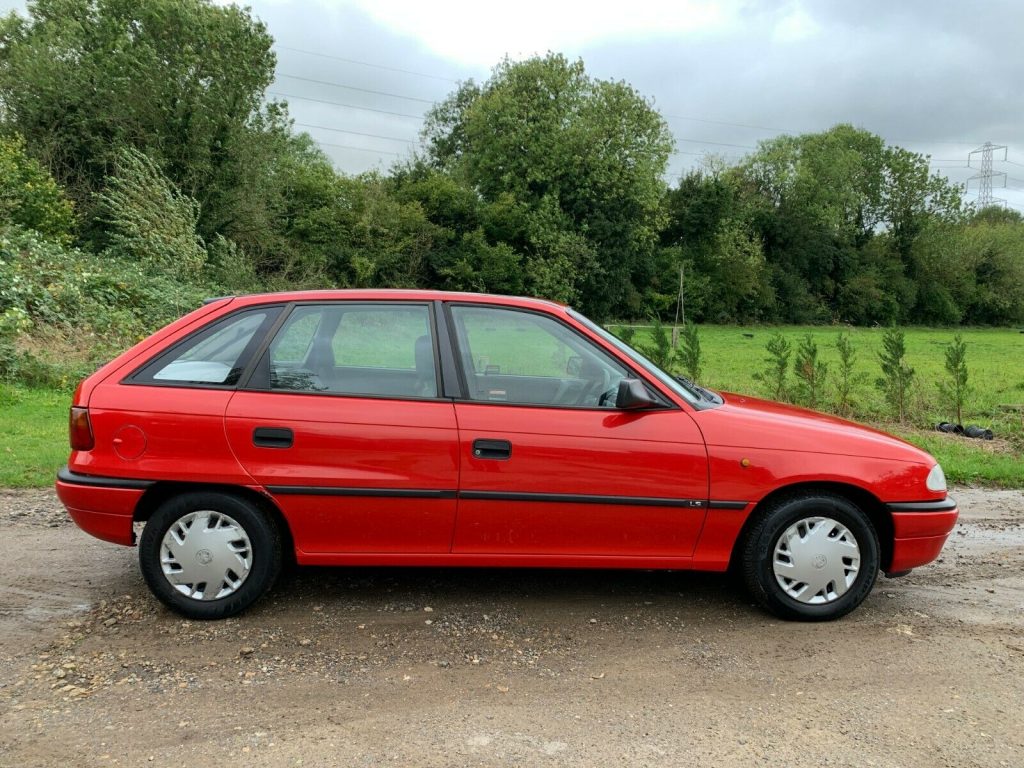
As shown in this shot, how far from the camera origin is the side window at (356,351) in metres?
4.05

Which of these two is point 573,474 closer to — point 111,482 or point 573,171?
point 111,482

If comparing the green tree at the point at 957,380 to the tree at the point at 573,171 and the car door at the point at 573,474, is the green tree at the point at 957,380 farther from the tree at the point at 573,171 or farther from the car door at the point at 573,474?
the tree at the point at 573,171

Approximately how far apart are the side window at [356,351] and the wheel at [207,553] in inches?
28.6

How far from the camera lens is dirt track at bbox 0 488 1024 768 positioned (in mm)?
2920

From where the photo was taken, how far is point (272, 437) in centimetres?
391

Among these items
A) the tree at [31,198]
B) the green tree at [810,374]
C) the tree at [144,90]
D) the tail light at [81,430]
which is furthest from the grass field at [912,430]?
the tree at [144,90]

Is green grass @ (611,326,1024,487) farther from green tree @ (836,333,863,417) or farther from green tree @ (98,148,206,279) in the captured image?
green tree @ (98,148,206,279)

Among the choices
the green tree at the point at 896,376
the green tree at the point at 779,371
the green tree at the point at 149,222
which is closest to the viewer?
the green tree at the point at 896,376

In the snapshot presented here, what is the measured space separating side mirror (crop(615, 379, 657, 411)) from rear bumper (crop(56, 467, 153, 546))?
250cm

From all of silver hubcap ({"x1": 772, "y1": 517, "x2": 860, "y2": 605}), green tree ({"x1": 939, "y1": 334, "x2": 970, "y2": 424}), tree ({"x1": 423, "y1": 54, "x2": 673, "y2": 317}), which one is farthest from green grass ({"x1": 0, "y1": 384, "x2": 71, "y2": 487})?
tree ({"x1": 423, "y1": 54, "x2": 673, "y2": 317})

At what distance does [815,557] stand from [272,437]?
2982 millimetres

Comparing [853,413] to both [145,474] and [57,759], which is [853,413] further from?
[57,759]

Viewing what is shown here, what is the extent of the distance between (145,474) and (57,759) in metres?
1.46

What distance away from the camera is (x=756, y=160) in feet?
186
